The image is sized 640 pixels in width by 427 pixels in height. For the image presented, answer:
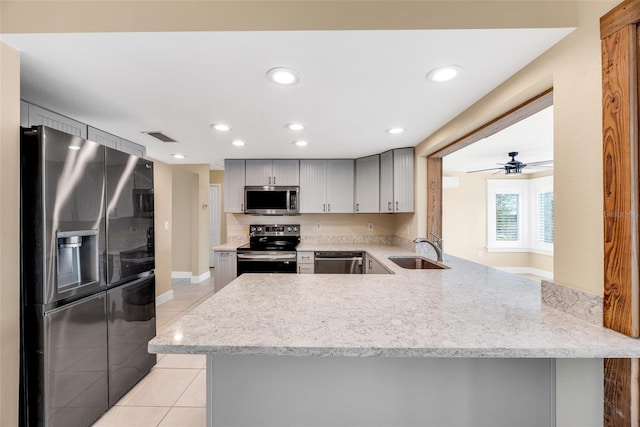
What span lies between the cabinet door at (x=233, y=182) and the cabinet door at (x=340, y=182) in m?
1.22

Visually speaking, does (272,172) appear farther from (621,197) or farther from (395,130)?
(621,197)

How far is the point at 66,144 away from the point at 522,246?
7.37 m

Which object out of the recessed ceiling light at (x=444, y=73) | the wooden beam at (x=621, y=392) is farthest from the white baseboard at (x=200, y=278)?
the wooden beam at (x=621, y=392)

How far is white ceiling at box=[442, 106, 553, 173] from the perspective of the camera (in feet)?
8.59

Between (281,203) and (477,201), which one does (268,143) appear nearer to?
(281,203)

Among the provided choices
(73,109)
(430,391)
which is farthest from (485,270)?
(73,109)

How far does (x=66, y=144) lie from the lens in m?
1.46

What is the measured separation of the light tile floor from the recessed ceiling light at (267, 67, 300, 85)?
216 cm

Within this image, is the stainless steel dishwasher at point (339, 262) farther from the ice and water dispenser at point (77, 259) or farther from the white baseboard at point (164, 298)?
the white baseboard at point (164, 298)

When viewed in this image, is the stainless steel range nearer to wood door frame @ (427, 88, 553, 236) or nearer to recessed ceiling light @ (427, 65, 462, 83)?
wood door frame @ (427, 88, 553, 236)

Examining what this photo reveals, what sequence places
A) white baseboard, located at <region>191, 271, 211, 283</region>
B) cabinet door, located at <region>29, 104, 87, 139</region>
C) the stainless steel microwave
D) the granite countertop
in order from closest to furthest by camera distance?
the granite countertop → cabinet door, located at <region>29, 104, 87, 139</region> → the stainless steel microwave → white baseboard, located at <region>191, 271, 211, 283</region>

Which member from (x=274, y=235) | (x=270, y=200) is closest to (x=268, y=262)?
(x=274, y=235)

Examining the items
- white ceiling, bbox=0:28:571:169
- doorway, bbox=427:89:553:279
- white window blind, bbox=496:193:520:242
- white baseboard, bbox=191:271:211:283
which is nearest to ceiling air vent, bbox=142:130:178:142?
white ceiling, bbox=0:28:571:169

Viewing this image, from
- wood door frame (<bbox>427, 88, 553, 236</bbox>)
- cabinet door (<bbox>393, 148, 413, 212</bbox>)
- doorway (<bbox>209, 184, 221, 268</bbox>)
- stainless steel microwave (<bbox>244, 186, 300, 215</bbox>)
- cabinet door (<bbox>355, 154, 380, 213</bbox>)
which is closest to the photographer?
wood door frame (<bbox>427, 88, 553, 236</bbox>)
